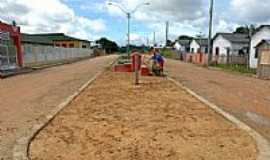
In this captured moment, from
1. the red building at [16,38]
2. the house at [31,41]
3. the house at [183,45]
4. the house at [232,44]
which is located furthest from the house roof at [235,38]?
the red building at [16,38]

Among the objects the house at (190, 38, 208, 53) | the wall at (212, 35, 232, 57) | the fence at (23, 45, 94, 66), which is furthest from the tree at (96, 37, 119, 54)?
the wall at (212, 35, 232, 57)

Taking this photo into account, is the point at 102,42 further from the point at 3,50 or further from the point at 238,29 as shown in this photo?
the point at 3,50

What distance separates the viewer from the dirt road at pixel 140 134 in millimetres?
5430

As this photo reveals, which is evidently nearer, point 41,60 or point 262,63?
point 262,63

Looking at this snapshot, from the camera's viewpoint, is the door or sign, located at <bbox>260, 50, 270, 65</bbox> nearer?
sign, located at <bbox>260, 50, 270, 65</bbox>

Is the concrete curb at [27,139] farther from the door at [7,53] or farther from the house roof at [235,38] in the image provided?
the house roof at [235,38]

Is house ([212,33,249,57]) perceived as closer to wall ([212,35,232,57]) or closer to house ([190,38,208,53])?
wall ([212,35,232,57])

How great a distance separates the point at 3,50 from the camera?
24625mm

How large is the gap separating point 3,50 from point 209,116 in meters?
20.0

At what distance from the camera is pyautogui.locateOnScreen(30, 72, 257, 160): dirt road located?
543 centimetres

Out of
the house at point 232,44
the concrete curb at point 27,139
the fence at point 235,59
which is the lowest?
the concrete curb at point 27,139

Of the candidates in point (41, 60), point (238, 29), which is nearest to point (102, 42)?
point (238, 29)

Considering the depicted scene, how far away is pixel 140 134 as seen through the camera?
6.55 metres

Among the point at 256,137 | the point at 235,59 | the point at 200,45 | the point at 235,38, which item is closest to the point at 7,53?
the point at 256,137
